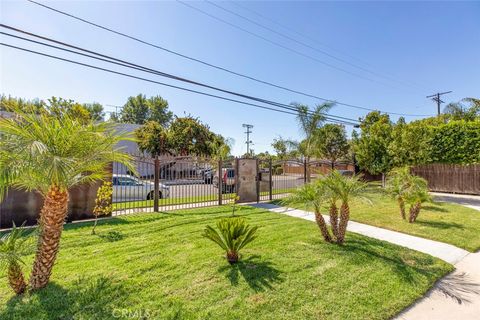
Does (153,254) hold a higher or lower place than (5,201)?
lower

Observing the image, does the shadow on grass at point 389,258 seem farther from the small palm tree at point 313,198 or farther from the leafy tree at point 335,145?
the leafy tree at point 335,145

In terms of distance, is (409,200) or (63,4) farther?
(409,200)

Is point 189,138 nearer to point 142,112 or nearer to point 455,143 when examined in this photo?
point 455,143

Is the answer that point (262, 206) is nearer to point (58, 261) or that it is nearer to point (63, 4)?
point (58, 261)

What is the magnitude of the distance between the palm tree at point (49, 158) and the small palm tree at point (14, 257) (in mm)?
136

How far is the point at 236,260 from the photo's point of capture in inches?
173

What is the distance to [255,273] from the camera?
13.1 feet

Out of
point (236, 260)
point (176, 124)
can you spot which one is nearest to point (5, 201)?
point (236, 260)

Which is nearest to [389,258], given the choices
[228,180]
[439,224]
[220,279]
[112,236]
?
[220,279]

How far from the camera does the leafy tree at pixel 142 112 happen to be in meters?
54.8

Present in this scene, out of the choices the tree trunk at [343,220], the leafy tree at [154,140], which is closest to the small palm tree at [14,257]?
the tree trunk at [343,220]

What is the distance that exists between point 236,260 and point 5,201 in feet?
20.3

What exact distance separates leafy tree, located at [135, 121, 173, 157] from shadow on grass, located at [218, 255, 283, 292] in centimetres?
2528

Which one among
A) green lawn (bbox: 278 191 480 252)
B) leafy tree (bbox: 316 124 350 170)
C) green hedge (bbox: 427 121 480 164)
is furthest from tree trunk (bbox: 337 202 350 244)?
leafy tree (bbox: 316 124 350 170)
